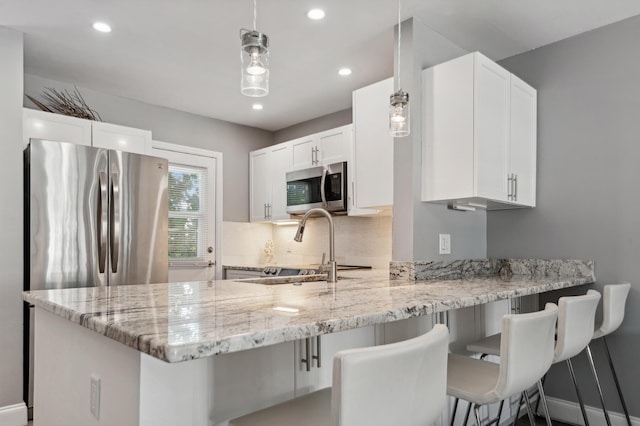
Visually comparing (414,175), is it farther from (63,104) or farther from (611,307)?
(63,104)

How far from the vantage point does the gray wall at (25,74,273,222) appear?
3893 mm

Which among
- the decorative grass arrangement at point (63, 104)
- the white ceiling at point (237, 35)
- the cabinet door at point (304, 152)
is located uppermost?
the white ceiling at point (237, 35)

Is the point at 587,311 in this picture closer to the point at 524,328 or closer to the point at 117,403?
the point at 524,328

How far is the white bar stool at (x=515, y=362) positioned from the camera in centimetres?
144

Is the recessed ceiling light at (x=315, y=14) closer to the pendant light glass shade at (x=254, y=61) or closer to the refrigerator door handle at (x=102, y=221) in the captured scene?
the pendant light glass shade at (x=254, y=61)

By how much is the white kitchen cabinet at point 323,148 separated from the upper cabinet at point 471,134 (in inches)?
51.9

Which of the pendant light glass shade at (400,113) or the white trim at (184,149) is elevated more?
the white trim at (184,149)

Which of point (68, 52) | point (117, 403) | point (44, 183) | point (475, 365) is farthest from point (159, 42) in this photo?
point (475, 365)

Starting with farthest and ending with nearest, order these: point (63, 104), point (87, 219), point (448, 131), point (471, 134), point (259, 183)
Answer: point (259, 183)
point (63, 104)
point (87, 219)
point (448, 131)
point (471, 134)

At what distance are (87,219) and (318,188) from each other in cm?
195

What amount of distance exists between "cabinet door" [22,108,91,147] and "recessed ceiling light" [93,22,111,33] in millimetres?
825

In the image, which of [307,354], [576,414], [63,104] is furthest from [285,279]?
[63,104]

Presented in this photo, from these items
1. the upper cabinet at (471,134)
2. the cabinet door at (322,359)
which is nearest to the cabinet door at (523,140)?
the upper cabinet at (471,134)

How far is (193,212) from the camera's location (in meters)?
4.63
